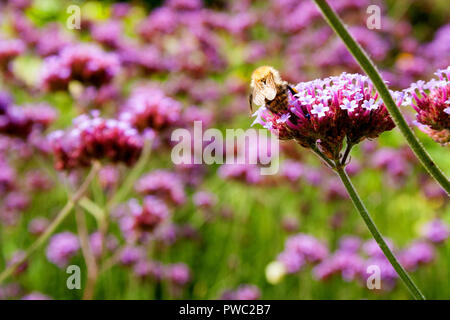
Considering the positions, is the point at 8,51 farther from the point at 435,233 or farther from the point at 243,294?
the point at 435,233

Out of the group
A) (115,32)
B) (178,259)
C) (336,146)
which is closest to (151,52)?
(115,32)

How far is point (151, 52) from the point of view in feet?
12.3

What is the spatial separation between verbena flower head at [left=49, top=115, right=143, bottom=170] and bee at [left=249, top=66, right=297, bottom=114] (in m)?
0.66

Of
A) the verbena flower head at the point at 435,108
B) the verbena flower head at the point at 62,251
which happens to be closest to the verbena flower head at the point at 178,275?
the verbena flower head at the point at 62,251

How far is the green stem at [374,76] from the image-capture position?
2.63 ft

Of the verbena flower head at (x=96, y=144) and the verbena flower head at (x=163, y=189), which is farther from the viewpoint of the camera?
the verbena flower head at (x=163, y=189)

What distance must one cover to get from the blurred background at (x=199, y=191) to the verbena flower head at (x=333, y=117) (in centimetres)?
108

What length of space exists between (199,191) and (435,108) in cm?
273

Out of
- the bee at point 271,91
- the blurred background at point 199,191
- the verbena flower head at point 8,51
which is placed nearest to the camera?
the bee at point 271,91

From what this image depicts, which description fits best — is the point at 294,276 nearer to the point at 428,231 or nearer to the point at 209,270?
the point at 209,270

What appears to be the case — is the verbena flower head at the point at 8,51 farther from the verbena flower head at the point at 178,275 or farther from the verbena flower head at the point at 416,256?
the verbena flower head at the point at 416,256

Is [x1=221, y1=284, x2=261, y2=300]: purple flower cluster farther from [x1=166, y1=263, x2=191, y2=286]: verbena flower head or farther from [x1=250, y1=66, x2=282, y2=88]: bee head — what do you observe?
[x1=250, y1=66, x2=282, y2=88]: bee head

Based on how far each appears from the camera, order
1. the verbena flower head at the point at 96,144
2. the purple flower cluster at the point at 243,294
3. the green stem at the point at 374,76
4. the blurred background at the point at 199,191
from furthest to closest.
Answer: the blurred background at the point at 199,191
the purple flower cluster at the point at 243,294
the verbena flower head at the point at 96,144
the green stem at the point at 374,76

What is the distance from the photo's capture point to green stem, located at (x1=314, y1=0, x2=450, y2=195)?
800 mm
